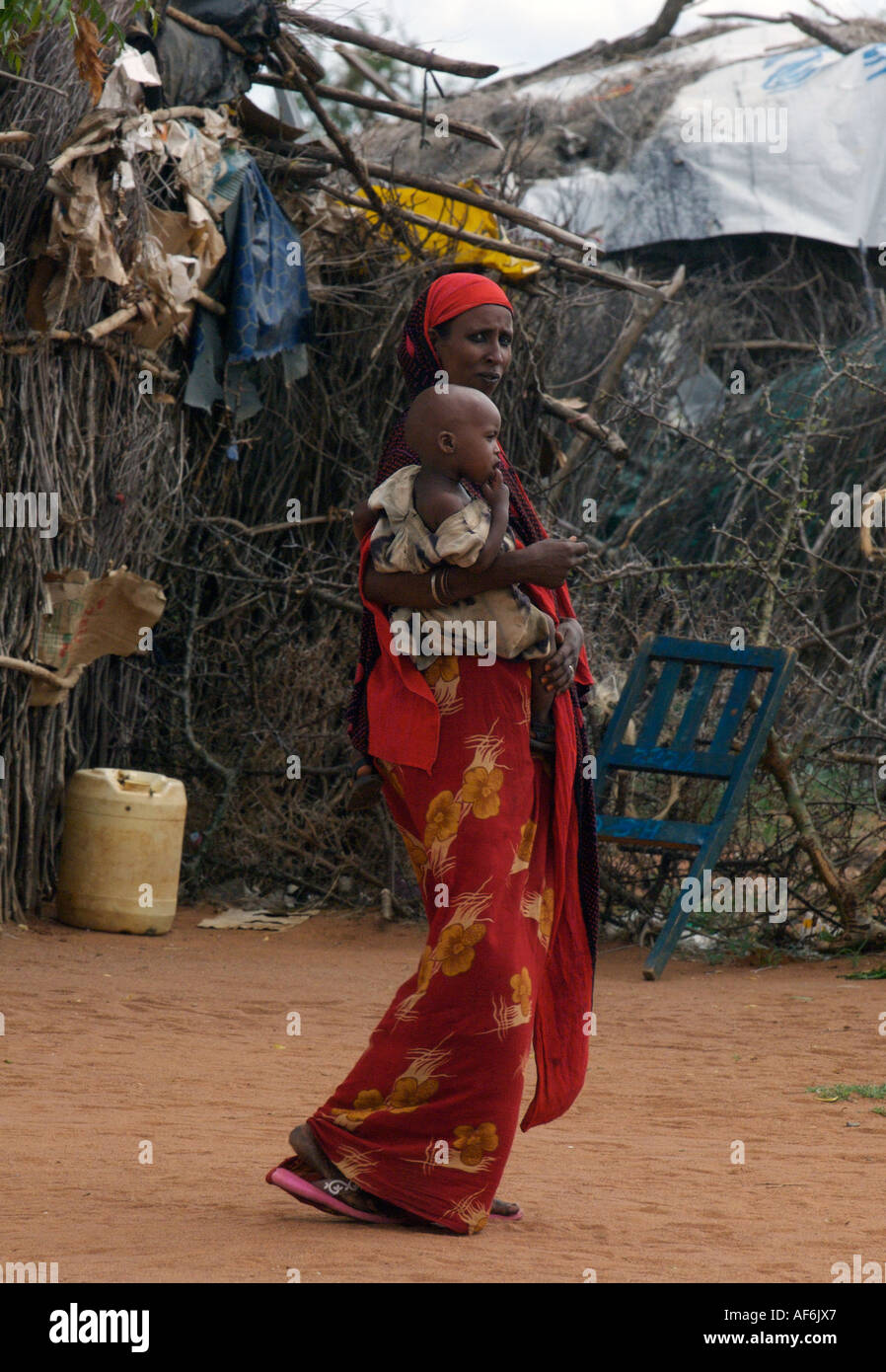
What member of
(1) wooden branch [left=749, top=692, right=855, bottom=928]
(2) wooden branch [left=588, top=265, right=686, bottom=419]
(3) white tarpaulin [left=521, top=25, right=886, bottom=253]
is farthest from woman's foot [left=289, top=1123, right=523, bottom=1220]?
(3) white tarpaulin [left=521, top=25, right=886, bottom=253]

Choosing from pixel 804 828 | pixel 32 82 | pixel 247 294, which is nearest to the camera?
pixel 32 82

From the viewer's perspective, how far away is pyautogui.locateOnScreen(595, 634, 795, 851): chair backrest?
21.4ft

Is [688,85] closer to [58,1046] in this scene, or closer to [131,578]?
[131,578]

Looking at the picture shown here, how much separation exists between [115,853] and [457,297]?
4778 mm

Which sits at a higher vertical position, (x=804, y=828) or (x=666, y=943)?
(x=804, y=828)

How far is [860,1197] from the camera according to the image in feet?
10.6

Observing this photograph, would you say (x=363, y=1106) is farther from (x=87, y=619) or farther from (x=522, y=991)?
(x=87, y=619)

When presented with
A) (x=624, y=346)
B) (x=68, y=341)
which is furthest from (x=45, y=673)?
(x=624, y=346)

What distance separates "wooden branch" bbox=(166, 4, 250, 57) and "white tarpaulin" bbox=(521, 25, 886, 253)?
12.6 ft

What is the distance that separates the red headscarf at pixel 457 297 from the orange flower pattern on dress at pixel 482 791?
831mm

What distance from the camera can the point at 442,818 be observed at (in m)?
2.79

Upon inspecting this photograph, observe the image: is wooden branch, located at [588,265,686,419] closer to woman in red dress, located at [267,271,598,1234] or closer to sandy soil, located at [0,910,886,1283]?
sandy soil, located at [0,910,886,1283]

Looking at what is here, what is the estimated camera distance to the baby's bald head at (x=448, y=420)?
2768mm
